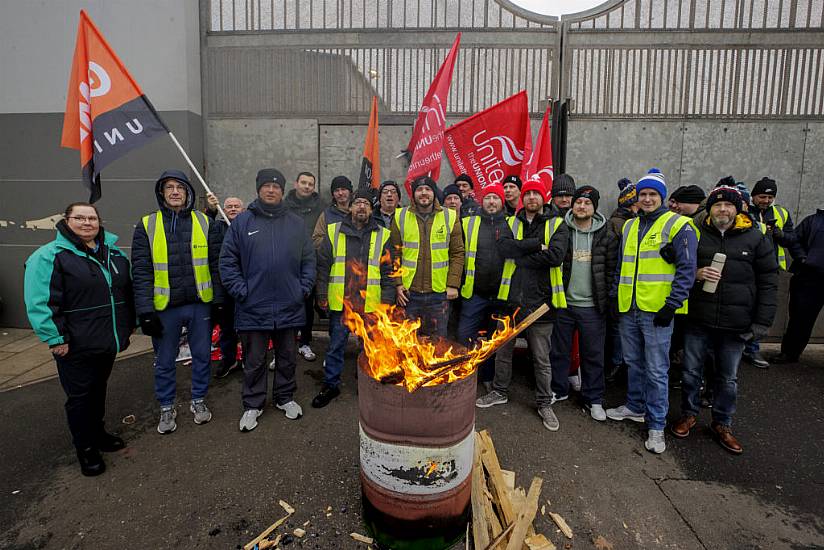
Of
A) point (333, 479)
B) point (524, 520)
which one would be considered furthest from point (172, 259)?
point (524, 520)

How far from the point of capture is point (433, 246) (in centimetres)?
468

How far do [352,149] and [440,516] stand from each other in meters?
5.81

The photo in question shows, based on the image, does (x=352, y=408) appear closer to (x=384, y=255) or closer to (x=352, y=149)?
(x=384, y=255)

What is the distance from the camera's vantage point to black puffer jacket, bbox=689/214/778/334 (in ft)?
12.0

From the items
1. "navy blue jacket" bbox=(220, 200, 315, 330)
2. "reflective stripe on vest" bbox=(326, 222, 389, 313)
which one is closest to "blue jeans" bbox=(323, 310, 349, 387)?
"reflective stripe on vest" bbox=(326, 222, 389, 313)

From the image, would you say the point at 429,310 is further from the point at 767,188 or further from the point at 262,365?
the point at 767,188

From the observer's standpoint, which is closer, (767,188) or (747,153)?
(767,188)

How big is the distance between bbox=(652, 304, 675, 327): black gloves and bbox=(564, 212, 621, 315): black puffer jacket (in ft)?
1.80

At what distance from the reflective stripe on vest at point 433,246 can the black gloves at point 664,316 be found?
6.84 ft

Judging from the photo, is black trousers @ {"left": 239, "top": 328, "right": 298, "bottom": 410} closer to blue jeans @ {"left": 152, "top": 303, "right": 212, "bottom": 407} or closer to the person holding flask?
blue jeans @ {"left": 152, "top": 303, "right": 212, "bottom": 407}

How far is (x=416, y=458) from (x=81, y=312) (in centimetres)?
290

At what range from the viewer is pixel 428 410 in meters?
2.42

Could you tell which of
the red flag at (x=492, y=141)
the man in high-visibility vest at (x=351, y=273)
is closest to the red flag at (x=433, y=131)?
the red flag at (x=492, y=141)

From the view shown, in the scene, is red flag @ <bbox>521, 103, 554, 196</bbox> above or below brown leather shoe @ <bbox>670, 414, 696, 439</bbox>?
above
